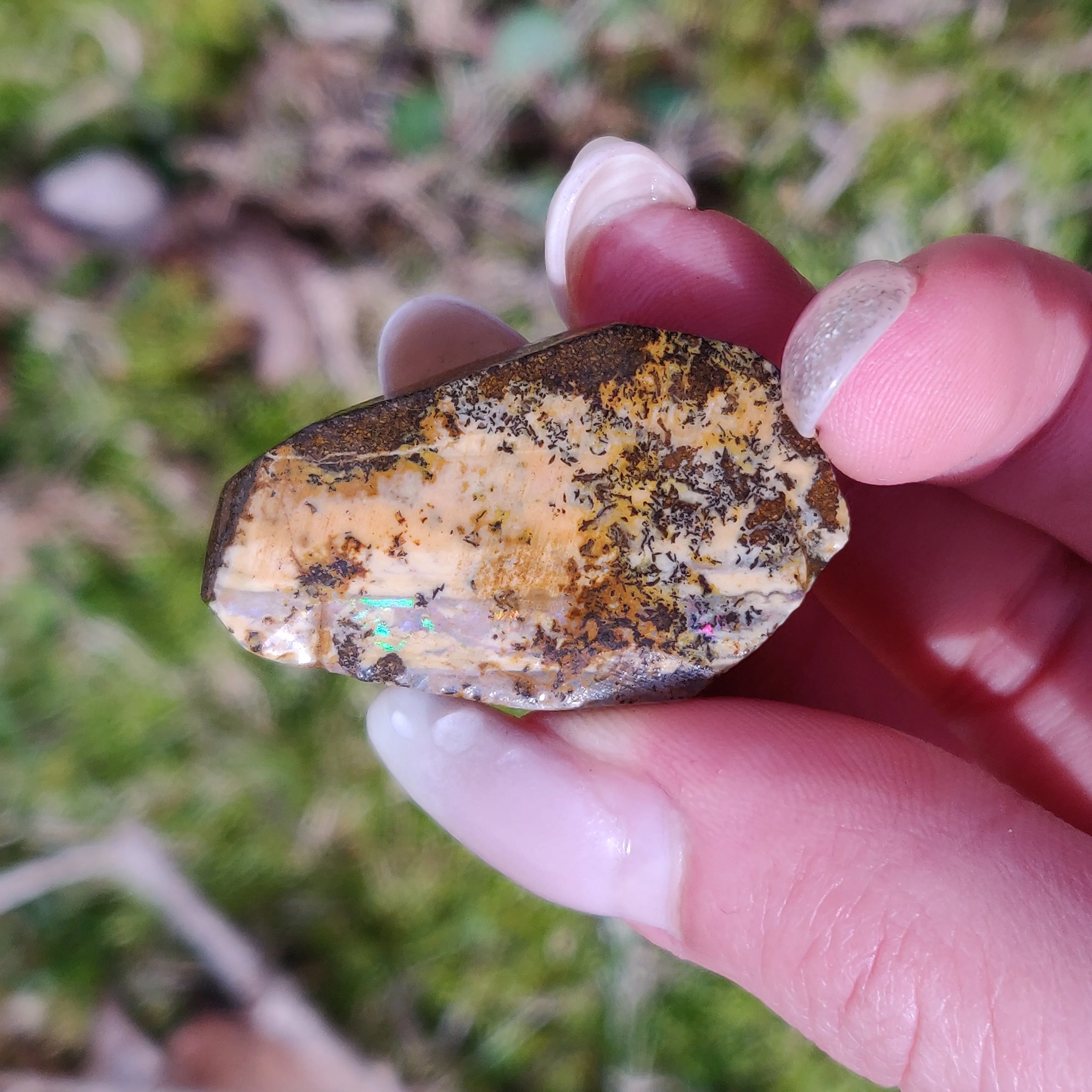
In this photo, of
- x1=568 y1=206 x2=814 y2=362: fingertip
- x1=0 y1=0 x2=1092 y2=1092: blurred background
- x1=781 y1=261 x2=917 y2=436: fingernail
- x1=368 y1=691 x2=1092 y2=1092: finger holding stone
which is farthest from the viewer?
x1=0 y1=0 x2=1092 y2=1092: blurred background

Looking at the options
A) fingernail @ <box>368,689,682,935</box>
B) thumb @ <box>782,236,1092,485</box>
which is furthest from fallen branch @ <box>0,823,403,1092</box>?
thumb @ <box>782,236,1092,485</box>

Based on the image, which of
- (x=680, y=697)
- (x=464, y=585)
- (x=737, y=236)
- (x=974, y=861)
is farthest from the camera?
(x=737, y=236)

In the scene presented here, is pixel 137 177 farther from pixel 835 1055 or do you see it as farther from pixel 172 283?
pixel 835 1055

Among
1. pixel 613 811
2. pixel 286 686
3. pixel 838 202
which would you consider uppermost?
pixel 838 202

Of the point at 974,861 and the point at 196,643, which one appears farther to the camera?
the point at 196,643

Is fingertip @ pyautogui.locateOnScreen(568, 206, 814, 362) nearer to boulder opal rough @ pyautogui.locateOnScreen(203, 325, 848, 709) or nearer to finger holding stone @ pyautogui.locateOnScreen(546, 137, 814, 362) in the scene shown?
finger holding stone @ pyautogui.locateOnScreen(546, 137, 814, 362)

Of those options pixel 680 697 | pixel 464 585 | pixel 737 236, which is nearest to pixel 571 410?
pixel 464 585

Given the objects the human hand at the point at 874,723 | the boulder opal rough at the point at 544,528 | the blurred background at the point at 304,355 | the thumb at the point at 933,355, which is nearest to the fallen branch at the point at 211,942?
the blurred background at the point at 304,355
